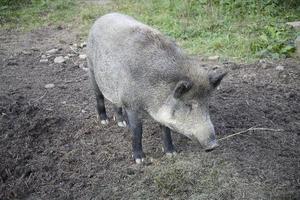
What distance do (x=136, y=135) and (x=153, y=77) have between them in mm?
632

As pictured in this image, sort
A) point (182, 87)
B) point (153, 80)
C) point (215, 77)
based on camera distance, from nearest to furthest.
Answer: point (182, 87) < point (215, 77) < point (153, 80)

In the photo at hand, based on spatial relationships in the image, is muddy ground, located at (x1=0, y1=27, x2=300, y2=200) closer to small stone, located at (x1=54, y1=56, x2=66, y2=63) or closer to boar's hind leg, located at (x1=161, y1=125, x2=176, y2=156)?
boar's hind leg, located at (x1=161, y1=125, x2=176, y2=156)

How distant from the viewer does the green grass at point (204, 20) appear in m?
6.96

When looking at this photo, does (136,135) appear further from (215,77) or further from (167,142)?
(215,77)

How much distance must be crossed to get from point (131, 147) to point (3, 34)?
4.83 meters

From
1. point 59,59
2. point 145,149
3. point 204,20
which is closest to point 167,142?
point 145,149

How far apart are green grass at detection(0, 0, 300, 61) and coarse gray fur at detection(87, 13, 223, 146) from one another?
2.87 metres

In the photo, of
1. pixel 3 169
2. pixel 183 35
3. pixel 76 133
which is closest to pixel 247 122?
pixel 76 133

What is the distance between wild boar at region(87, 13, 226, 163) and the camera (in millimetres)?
3582

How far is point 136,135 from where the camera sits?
4113 millimetres

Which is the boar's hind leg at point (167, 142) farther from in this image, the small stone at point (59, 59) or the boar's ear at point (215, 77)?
the small stone at point (59, 59)

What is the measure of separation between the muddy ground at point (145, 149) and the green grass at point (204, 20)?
0.84m

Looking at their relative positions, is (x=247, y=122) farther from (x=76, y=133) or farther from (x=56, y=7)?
(x=56, y=7)

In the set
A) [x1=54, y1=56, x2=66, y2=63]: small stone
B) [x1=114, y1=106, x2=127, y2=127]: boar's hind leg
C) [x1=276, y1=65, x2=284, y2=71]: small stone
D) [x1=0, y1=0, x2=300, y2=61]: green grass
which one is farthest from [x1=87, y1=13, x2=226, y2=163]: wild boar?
[x1=0, y1=0, x2=300, y2=61]: green grass
